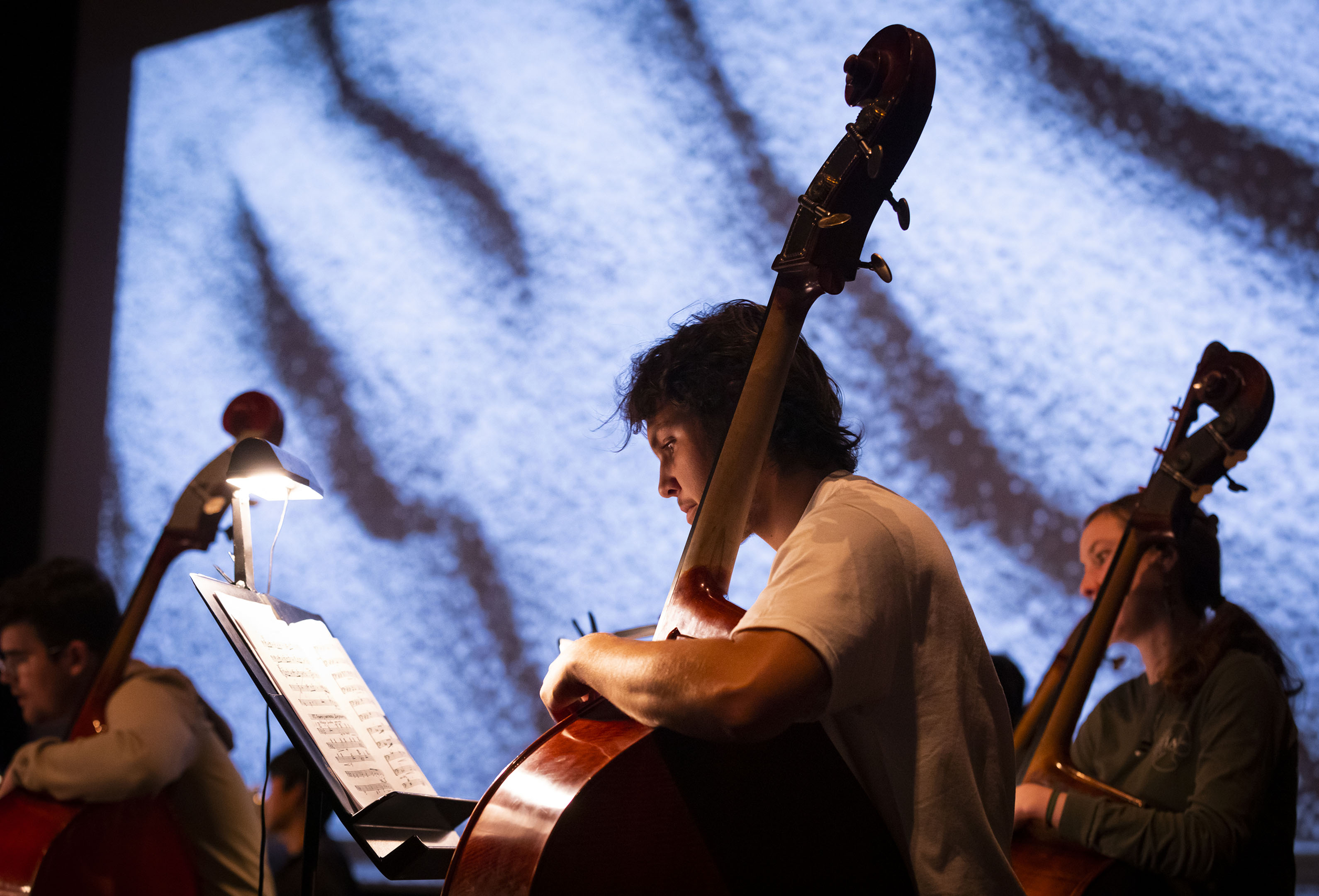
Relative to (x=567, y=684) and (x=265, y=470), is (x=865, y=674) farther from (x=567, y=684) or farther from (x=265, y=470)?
(x=265, y=470)

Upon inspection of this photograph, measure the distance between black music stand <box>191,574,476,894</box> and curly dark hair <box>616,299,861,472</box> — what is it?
0.57m

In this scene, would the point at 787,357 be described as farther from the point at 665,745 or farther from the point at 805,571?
the point at 665,745

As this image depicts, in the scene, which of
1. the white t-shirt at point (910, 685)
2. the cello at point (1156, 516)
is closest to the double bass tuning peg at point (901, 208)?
the white t-shirt at point (910, 685)

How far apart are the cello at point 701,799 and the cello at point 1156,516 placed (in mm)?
898

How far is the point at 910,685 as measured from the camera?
104 centimetres

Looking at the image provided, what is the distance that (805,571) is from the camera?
962mm

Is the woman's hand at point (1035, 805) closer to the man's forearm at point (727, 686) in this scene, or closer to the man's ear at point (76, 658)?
the man's forearm at point (727, 686)

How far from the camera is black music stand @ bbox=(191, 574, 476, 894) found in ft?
3.68

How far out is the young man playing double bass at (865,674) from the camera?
2.94 feet

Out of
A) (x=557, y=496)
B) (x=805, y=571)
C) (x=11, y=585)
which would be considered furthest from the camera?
(x=557, y=496)

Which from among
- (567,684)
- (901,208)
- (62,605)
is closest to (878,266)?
(901,208)

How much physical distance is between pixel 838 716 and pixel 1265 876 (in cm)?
114

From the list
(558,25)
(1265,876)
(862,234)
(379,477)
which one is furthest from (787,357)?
(558,25)

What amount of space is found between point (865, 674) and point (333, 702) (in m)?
0.70
